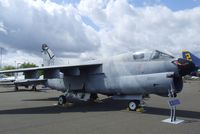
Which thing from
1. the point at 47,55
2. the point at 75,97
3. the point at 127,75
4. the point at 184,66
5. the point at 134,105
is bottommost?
the point at 134,105

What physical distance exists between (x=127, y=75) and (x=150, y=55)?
1477 millimetres

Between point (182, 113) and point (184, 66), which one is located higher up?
point (184, 66)

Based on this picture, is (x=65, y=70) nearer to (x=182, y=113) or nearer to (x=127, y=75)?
(x=127, y=75)

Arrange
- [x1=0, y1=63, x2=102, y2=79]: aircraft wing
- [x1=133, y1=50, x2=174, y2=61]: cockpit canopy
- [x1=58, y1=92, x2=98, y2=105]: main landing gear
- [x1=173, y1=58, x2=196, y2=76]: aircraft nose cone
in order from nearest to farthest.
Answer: [x1=173, y1=58, x2=196, y2=76]: aircraft nose cone → [x1=133, y1=50, x2=174, y2=61]: cockpit canopy → [x1=0, y1=63, x2=102, y2=79]: aircraft wing → [x1=58, y1=92, x2=98, y2=105]: main landing gear

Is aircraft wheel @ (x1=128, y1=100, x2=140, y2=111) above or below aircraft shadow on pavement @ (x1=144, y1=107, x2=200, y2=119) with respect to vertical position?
above

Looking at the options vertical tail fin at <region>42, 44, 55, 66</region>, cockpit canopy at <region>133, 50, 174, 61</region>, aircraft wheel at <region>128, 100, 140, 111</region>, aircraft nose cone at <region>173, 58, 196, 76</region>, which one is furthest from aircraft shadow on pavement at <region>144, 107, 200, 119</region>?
vertical tail fin at <region>42, 44, 55, 66</region>

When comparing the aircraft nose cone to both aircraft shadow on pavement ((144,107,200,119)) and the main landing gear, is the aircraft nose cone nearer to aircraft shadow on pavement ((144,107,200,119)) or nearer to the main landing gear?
aircraft shadow on pavement ((144,107,200,119))

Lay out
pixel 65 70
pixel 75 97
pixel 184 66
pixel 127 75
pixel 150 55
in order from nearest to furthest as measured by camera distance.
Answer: pixel 184 66
pixel 150 55
pixel 127 75
pixel 65 70
pixel 75 97

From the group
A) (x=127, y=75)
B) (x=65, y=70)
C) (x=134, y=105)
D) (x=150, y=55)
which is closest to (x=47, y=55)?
(x=65, y=70)

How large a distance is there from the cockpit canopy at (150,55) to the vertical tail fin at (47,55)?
31.4 ft

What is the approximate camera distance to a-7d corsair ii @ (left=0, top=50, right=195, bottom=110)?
9781 millimetres

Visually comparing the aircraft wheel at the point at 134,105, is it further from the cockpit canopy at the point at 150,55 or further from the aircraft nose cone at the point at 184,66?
the aircraft nose cone at the point at 184,66

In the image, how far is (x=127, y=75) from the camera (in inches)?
437

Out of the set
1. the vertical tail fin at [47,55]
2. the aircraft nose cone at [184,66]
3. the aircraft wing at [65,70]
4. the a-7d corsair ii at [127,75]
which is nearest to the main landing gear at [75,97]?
the a-7d corsair ii at [127,75]
